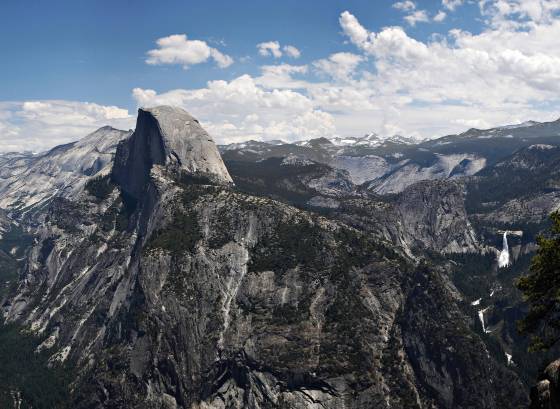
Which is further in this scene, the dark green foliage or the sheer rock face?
the dark green foliage

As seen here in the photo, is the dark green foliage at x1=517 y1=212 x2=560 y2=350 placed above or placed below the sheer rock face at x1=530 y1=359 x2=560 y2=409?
above

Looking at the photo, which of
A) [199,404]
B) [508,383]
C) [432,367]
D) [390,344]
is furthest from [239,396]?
[508,383]

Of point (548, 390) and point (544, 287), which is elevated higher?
point (544, 287)

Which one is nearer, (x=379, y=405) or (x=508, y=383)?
(x=379, y=405)

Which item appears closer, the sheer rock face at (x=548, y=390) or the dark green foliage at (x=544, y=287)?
the sheer rock face at (x=548, y=390)

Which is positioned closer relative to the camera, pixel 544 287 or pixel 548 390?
pixel 548 390

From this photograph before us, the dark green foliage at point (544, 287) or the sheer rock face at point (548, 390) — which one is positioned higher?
the dark green foliage at point (544, 287)

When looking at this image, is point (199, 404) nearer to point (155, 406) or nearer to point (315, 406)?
point (155, 406)

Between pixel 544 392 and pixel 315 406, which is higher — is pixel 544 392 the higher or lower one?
the higher one
